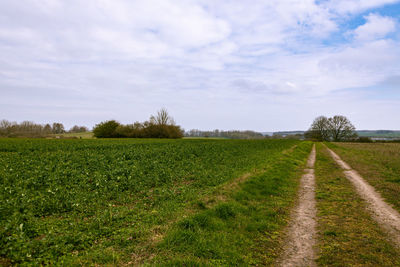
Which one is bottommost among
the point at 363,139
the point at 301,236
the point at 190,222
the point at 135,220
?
the point at 301,236

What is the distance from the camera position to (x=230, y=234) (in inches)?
252

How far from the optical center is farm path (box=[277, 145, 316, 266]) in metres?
5.25

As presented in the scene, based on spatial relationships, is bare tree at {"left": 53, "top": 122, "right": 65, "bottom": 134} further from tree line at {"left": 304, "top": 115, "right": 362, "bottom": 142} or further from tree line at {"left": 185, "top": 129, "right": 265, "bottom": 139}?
tree line at {"left": 304, "top": 115, "right": 362, "bottom": 142}

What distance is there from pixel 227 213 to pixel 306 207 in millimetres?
3739

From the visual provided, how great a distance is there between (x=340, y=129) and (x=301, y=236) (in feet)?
382

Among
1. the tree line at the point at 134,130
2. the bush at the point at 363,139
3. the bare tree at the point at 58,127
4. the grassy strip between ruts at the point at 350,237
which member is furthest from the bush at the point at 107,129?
the bush at the point at 363,139

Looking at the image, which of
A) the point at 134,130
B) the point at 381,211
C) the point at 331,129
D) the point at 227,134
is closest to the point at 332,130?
the point at 331,129

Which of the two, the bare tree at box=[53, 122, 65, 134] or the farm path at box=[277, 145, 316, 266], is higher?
the bare tree at box=[53, 122, 65, 134]

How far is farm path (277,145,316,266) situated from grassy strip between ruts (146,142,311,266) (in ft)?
0.88

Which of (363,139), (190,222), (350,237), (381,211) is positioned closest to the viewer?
(350,237)

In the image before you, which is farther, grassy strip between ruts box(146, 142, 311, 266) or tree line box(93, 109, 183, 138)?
tree line box(93, 109, 183, 138)

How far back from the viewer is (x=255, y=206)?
29.6ft

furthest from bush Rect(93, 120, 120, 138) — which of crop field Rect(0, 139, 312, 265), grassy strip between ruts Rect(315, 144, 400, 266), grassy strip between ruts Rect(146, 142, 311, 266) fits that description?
grassy strip between ruts Rect(315, 144, 400, 266)

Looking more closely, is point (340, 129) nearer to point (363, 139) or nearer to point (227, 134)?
point (363, 139)
